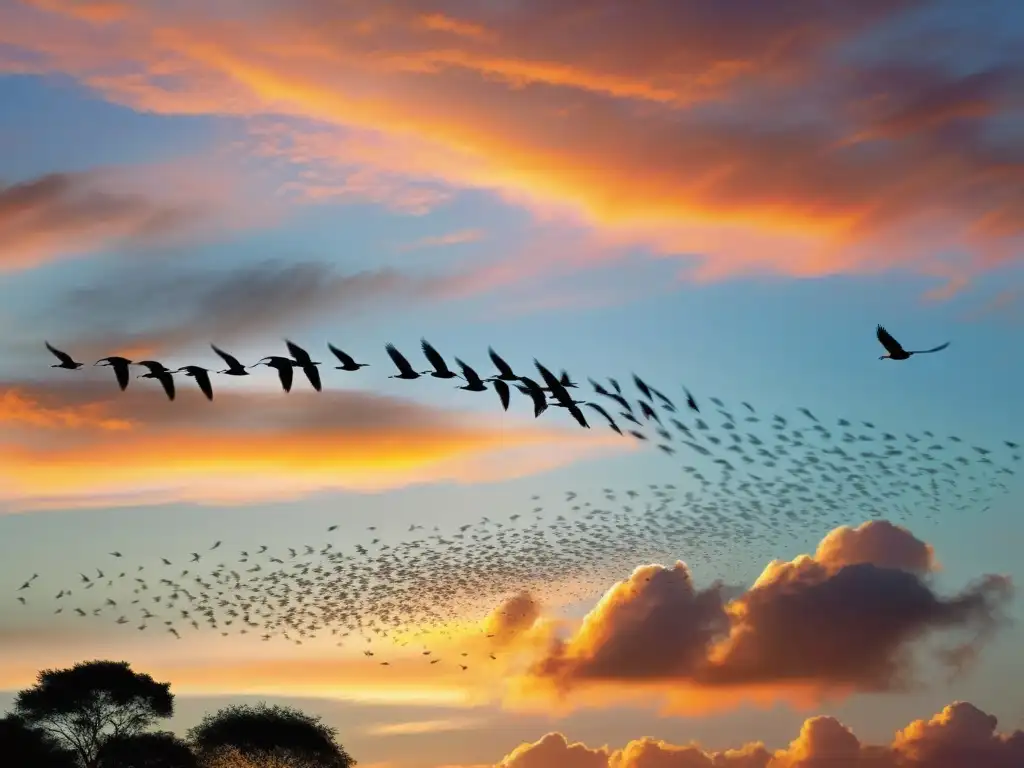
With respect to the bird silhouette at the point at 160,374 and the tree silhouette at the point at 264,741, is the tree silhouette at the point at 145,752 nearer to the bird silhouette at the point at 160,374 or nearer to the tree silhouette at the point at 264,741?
the tree silhouette at the point at 264,741

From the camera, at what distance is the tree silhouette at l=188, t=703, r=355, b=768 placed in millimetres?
107250

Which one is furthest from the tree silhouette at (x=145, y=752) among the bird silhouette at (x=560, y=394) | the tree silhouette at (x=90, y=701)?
the bird silhouette at (x=560, y=394)

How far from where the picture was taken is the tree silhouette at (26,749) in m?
86.1

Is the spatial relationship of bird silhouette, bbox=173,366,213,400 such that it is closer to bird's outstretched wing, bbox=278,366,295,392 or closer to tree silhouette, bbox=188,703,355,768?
bird's outstretched wing, bbox=278,366,295,392

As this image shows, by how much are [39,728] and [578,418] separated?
205ft

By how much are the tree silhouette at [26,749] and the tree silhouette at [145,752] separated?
4.60m

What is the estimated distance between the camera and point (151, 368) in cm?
4634

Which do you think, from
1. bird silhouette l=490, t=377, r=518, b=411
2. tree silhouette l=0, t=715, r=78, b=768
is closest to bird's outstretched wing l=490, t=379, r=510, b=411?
bird silhouette l=490, t=377, r=518, b=411

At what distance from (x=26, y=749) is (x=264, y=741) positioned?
2349cm

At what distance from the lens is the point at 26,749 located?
287 feet

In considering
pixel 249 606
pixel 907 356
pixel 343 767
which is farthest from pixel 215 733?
pixel 907 356

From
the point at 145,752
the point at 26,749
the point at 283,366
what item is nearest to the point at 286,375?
the point at 283,366

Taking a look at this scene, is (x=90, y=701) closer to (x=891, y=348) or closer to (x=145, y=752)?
(x=145, y=752)

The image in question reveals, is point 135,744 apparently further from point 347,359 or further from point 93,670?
point 347,359
